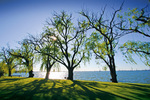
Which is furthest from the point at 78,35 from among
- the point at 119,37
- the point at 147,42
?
the point at 147,42

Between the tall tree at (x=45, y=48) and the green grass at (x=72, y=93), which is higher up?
the tall tree at (x=45, y=48)

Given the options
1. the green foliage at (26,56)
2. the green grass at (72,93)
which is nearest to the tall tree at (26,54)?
the green foliage at (26,56)

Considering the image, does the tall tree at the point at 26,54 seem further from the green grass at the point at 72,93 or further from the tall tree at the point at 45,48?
the green grass at the point at 72,93

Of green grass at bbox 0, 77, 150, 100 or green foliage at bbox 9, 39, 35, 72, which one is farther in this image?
green foliage at bbox 9, 39, 35, 72

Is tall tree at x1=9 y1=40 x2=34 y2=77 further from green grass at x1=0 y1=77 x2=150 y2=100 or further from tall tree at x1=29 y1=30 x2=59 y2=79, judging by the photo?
green grass at x1=0 y1=77 x2=150 y2=100

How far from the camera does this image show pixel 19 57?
2325 centimetres

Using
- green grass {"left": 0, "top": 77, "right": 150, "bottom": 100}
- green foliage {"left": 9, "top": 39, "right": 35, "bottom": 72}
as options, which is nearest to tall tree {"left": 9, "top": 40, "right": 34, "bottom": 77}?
green foliage {"left": 9, "top": 39, "right": 35, "bottom": 72}

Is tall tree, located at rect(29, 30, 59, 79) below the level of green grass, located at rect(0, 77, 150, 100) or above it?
above

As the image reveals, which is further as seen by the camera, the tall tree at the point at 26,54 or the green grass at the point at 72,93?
the tall tree at the point at 26,54

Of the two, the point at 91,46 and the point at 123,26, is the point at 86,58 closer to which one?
the point at 91,46

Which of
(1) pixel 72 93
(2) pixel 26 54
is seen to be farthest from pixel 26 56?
(1) pixel 72 93

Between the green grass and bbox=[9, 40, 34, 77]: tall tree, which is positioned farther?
bbox=[9, 40, 34, 77]: tall tree

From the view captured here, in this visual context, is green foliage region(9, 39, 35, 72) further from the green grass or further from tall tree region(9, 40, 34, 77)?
the green grass

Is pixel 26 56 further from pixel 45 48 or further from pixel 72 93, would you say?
pixel 72 93
